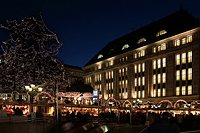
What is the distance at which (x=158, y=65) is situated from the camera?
169 ft

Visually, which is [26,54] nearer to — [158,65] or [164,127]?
[164,127]

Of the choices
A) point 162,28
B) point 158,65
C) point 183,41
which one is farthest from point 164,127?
point 162,28

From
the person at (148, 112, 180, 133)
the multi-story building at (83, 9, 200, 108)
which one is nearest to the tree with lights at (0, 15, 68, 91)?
the multi-story building at (83, 9, 200, 108)

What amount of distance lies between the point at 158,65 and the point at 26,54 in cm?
3241

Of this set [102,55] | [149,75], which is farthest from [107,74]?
[149,75]

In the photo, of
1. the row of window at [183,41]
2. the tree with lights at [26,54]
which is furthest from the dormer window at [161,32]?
the tree with lights at [26,54]

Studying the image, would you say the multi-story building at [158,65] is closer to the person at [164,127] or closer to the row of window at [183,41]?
the row of window at [183,41]

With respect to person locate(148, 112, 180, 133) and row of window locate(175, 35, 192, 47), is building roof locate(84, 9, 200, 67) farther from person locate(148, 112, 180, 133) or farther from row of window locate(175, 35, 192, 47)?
person locate(148, 112, 180, 133)

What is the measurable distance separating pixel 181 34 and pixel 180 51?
353 cm

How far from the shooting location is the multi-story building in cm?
4378

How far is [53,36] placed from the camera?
1238 inches

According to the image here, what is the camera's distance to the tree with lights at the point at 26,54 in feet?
93.9

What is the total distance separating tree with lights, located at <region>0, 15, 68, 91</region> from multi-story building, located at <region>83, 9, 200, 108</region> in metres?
20.0

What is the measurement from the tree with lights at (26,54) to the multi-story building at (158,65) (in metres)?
20.0
